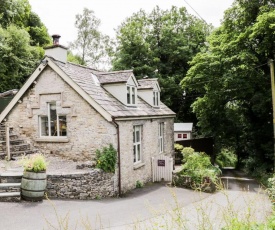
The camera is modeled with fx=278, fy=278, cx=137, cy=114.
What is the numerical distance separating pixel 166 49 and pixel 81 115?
85.5ft

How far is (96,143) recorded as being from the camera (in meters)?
13.9

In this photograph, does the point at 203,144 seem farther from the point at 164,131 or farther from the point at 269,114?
the point at 164,131

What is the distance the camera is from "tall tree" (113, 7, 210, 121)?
119 ft

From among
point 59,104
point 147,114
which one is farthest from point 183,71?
point 59,104

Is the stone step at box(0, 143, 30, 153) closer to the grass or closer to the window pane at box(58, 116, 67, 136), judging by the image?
the window pane at box(58, 116, 67, 136)

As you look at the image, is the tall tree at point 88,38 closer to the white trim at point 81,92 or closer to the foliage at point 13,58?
the foliage at point 13,58

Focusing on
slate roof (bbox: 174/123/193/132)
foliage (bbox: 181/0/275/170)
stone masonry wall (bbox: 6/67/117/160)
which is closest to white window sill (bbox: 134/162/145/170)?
stone masonry wall (bbox: 6/67/117/160)

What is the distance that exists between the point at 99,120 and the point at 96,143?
117cm

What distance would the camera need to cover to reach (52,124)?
15.4m

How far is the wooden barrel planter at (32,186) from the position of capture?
10734mm

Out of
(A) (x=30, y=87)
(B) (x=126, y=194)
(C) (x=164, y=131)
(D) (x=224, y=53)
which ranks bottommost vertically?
(B) (x=126, y=194)

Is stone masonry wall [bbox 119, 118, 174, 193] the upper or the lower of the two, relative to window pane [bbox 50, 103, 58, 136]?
lower

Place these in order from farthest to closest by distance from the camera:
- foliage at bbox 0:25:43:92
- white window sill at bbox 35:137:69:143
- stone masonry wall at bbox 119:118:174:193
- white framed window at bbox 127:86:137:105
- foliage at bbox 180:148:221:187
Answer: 1. foliage at bbox 0:25:43:92
2. white framed window at bbox 127:86:137:105
3. foliage at bbox 180:148:221:187
4. white window sill at bbox 35:137:69:143
5. stone masonry wall at bbox 119:118:174:193

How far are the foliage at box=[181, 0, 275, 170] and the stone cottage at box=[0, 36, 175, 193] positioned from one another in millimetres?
8591
